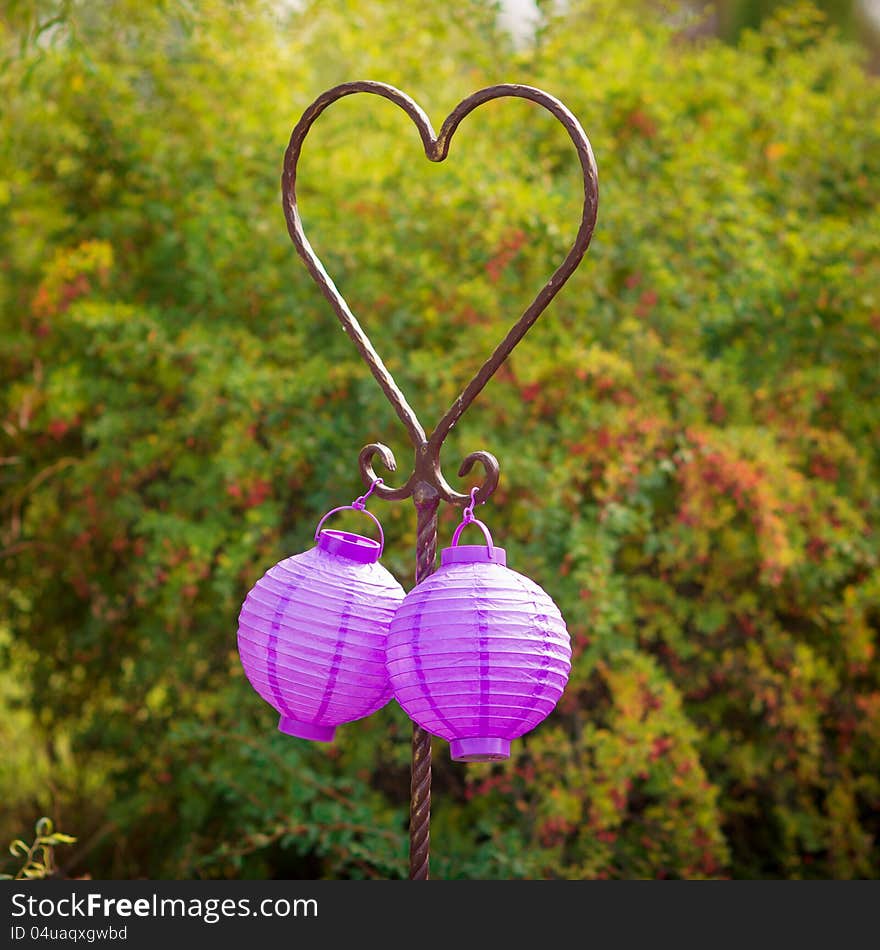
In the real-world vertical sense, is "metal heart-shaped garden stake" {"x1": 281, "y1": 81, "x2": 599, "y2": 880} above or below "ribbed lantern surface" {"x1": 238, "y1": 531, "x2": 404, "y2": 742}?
above

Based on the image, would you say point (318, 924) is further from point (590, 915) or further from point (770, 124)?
point (770, 124)

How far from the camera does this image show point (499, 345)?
Answer: 1688 millimetres

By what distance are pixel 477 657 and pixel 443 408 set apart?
5.56 feet

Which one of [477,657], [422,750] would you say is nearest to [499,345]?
[477,657]

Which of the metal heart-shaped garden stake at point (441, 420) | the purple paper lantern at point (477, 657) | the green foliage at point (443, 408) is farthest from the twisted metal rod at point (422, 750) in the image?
the green foliage at point (443, 408)

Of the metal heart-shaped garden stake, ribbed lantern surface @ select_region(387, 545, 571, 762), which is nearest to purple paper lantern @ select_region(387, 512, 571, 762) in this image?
ribbed lantern surface @ select_region(387, 545, 571, 762)

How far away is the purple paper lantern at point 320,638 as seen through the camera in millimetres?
1563

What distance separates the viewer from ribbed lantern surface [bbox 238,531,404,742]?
61.6 inches

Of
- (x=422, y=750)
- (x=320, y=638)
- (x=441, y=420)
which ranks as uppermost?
(x=441, y=420)

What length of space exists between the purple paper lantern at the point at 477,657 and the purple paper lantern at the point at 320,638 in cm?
6

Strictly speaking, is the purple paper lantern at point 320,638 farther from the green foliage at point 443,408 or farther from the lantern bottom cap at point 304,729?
the green foliage at point 443,408

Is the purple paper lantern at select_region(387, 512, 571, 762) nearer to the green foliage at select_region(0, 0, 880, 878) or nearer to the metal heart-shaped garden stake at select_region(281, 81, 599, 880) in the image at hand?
the metal heart-shaped garden stake at select_region(281, 81, 599, 880)

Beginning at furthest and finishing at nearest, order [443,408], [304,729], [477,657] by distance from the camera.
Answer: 1. [443,408]
2. [304,729]
3. [477,657]

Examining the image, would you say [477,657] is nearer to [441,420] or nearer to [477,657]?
[477,657]
